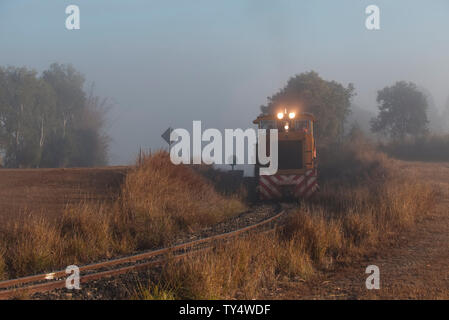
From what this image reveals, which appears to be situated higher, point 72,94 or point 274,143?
point 72,94

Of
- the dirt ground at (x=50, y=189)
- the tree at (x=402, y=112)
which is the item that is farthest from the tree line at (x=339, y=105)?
the dirt ground at (x=50, y=189)

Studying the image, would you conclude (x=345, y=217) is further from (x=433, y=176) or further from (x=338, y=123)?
(x=338, y=123)

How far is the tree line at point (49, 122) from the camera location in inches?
2008

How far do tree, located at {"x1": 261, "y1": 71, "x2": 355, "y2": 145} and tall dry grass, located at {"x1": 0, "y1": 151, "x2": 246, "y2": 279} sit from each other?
3060cm

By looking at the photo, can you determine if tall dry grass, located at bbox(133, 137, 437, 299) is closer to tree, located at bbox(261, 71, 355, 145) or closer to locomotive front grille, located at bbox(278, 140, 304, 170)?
locomotive front grille, located at bbox(278, 140, 304, 170)

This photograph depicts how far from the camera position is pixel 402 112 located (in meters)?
55.3

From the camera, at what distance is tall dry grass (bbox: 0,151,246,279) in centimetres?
688

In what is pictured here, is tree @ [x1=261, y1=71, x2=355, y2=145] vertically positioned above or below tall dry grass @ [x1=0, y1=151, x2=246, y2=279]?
above

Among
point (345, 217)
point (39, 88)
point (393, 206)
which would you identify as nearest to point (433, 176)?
point (393, 206)

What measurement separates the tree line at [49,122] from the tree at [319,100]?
2737 cm

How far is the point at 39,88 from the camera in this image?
55.8 metres

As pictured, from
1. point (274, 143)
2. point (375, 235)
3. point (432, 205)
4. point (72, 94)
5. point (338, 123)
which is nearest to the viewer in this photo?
point (375, 235)

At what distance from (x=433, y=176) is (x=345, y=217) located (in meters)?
12.2

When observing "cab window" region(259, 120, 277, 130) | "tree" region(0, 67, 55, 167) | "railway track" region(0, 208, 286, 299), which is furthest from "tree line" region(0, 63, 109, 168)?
"railway track" region(0, 208, 286, 299)
